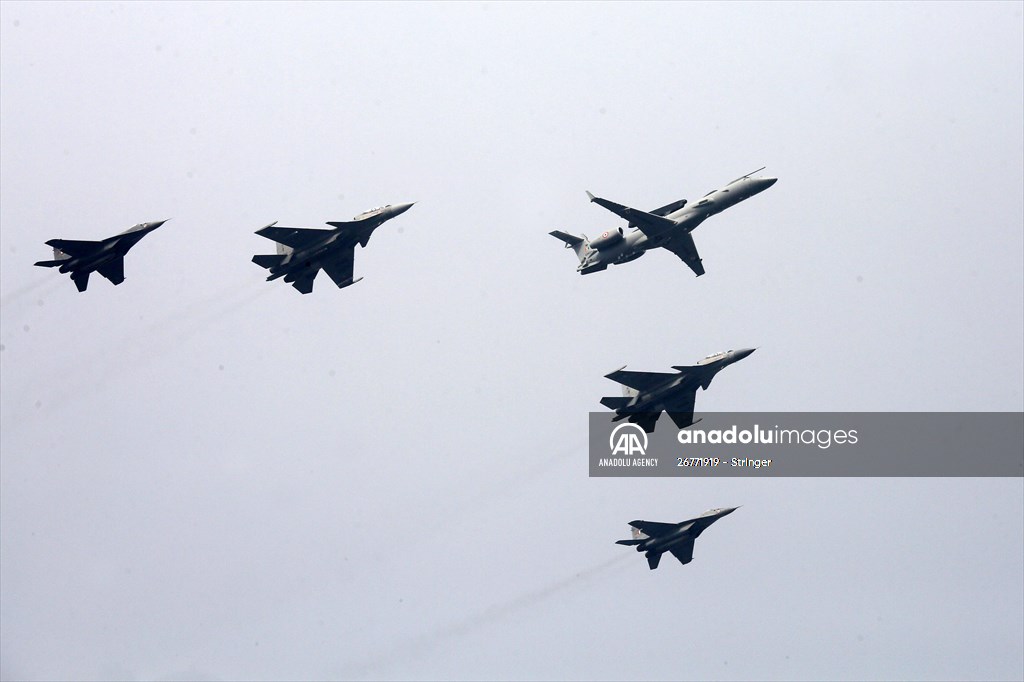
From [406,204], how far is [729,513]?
121 feet

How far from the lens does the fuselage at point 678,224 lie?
81.8 meters

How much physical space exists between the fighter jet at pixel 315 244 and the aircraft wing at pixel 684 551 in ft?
117

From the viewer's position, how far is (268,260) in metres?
79.4

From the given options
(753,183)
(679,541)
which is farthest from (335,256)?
(679,541)

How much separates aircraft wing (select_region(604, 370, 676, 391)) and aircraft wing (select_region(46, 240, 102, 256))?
38.2 m

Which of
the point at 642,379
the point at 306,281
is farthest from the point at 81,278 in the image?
the point at 642,379

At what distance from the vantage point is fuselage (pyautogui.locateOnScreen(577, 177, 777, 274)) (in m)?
81.8

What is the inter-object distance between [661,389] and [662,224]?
12.9 m

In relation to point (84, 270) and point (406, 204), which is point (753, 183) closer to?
point (406, 204)

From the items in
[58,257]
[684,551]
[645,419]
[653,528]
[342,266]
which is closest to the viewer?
[58,257]

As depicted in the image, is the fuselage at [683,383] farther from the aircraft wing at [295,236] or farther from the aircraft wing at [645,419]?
the aircraft wing at [295,236]

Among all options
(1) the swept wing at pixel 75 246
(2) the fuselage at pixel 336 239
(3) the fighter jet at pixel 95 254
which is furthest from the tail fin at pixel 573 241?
(1) the swept wing at pixel 75 246

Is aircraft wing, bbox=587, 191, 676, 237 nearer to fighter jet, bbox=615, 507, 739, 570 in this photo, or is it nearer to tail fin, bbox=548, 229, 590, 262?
tail fin, bbox=548, 229, 590, 262

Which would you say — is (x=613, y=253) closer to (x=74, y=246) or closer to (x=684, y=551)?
(x=684, y=551)
